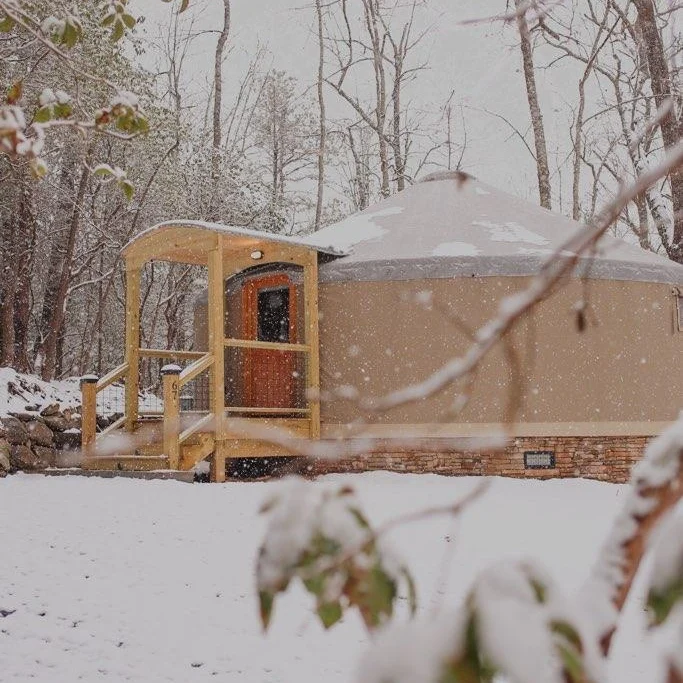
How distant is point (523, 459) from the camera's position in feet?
26.7

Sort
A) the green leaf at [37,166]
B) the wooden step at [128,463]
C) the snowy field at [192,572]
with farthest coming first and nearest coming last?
the wooden step at [128,463] < the snowy field at [192,572] < the green leaf at [37,166]

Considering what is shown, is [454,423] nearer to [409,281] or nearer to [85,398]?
[409,281]

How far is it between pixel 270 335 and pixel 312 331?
4.18ft

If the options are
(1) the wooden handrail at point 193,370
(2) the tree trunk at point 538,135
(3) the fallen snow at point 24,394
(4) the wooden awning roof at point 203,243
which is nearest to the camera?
(1) the wooden handrail at point 193,370

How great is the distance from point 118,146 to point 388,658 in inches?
583

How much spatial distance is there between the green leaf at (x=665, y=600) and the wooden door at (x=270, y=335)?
8.16 meters

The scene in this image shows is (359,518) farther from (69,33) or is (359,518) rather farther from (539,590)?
(69,33)

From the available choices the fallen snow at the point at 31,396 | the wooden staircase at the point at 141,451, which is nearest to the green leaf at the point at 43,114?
the wooden staircase at the point at 141,451

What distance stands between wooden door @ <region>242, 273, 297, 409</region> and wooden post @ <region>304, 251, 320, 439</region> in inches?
20.3

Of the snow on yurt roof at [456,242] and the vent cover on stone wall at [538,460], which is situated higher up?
the snow on yurt roof at [456,242]

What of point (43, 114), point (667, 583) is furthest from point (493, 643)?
point (43, 114)

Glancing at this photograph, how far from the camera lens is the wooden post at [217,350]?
7523mm

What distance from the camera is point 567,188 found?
32.1 m

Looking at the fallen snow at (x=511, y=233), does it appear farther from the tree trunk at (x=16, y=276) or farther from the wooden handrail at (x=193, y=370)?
the tree trunk at (x=16, y=276)
